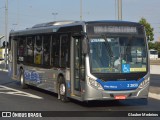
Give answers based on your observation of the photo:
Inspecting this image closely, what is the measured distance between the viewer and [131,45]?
14.2m

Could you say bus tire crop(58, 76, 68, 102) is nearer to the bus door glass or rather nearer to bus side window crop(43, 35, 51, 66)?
the bus door glass

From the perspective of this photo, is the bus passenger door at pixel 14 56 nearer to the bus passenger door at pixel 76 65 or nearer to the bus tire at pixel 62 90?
the bus tire at pixel 62 90

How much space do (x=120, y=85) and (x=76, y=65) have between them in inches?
67.6

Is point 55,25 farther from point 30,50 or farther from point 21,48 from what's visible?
point 21,48

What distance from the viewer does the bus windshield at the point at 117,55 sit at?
1369 cm

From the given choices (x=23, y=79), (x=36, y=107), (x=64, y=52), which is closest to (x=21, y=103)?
(x=36, y=107)

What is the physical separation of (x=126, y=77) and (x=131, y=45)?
1.10m

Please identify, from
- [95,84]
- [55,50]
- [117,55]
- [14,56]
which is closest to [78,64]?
[95,84]

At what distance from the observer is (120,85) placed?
1374 centimetres

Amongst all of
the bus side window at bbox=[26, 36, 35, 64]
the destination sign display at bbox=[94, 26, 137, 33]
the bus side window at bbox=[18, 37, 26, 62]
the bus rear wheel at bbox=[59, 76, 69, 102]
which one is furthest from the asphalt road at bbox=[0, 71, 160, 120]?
the bus side window at bbox=[18, 37, 26, 62]

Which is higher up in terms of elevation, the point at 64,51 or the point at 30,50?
the point at 64,51

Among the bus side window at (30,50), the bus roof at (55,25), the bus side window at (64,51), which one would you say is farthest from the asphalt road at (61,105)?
the bus side window at (30,50)

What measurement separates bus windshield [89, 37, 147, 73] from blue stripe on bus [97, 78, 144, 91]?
35cm

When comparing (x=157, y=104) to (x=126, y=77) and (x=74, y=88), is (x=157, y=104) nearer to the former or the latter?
(x=126, y=77)
